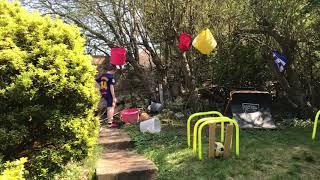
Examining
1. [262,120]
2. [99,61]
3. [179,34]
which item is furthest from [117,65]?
[262,120]

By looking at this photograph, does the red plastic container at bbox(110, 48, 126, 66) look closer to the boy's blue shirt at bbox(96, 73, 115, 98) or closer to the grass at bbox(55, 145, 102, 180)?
the boy's blue shirt at bbox(96, 73, 115, 98)

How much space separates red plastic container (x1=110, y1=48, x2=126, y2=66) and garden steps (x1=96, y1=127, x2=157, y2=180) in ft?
9.27

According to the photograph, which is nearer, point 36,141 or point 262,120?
point 36,141

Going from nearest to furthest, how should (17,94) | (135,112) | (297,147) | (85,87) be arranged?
(17,94), (85,87), (297,147), (135,112)

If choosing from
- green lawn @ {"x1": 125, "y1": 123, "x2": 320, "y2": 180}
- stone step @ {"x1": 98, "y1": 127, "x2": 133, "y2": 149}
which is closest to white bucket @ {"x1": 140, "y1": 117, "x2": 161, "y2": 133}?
green lawn @ {"x1": 125, "y1": 123, "x2": 320, "y2": 180}

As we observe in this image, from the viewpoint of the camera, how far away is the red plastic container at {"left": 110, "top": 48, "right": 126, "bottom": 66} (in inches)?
406

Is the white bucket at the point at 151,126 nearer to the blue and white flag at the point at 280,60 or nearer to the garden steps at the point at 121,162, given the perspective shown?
the garden steps at the point at 121,162

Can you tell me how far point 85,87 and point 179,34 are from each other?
455 cm

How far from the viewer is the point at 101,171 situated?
5.75m

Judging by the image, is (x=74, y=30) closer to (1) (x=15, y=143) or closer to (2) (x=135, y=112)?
(1) (x=15, y=143)

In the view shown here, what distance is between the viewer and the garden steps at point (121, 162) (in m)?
5.66

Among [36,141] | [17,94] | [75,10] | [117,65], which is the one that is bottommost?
[36,141]

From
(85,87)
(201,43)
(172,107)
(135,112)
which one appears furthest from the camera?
(172,107)

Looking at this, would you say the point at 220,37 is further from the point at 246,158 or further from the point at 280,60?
the point at 246,158
